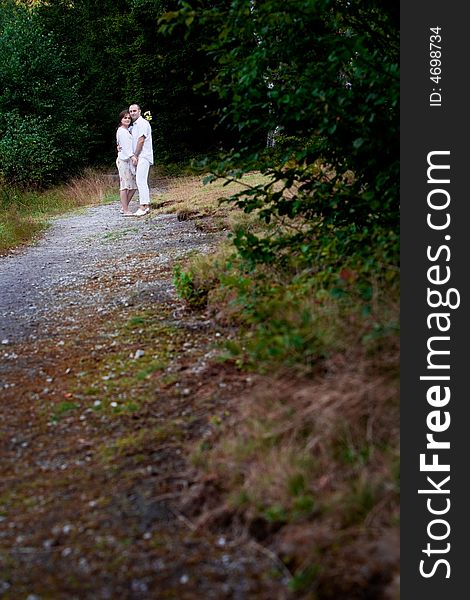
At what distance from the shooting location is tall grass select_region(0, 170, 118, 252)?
12.9 m

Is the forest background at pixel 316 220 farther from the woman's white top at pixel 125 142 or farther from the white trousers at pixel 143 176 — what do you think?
the woman's white top at pixel 125 142

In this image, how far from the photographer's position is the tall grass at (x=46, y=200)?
12.9 metres

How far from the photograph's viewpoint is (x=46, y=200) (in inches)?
712

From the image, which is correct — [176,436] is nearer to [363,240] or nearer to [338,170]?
[363,240]

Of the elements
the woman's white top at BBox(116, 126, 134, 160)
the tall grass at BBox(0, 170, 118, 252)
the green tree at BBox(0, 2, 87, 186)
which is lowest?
the tall grass at BBox(0, 170, 118, 252)

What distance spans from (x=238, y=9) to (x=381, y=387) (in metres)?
2.47

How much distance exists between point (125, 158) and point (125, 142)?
294mm

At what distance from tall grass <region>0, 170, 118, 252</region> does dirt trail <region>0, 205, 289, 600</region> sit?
6.30 metres

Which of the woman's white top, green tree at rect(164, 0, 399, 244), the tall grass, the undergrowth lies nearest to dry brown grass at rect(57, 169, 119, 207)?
the tall grass

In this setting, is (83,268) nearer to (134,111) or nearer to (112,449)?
(134,111)

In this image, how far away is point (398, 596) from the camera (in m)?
2.20

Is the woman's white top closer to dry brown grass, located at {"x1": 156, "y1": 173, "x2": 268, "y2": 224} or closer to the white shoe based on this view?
the white shoe

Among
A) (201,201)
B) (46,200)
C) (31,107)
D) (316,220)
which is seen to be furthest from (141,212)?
(31,107)

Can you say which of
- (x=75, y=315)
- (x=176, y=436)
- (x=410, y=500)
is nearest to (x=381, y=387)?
(x=410, y=500)
